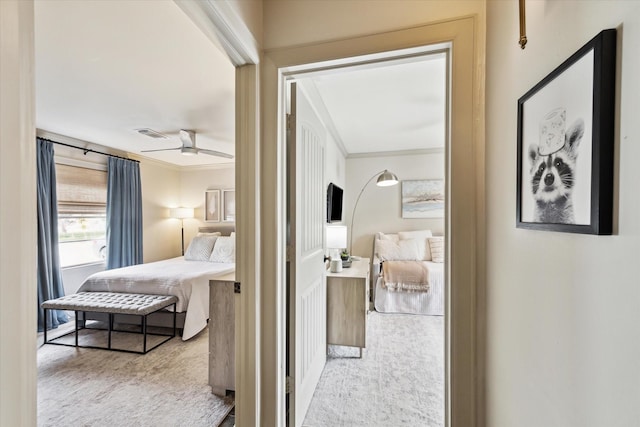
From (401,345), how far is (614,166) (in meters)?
2.76

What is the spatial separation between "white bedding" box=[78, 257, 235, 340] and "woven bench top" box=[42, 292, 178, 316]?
0.09 meters

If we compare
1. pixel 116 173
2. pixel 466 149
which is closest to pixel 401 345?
pixel 466 149

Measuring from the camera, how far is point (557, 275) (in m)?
0.69

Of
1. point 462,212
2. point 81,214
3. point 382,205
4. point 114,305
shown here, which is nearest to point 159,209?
point 81,214

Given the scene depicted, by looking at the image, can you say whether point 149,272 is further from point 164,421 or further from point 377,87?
point 377,87

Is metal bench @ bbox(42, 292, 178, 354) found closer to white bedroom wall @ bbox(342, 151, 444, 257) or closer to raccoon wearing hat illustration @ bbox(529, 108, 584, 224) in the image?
white bedroom wall @ bbox(342, 151, 444, 257)

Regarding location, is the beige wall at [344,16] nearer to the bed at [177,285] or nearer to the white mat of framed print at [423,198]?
the bed at [177,285]

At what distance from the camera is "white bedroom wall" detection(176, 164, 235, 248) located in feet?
18.0

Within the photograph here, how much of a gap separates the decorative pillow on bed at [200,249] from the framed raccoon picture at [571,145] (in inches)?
179

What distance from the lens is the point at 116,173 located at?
435cm

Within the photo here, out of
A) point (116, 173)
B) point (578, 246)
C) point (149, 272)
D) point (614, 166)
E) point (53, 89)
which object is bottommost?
point (149, 272)

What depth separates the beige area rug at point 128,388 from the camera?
1.86 meters

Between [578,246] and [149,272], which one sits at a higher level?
[578,246]

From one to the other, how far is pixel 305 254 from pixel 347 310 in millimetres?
990
